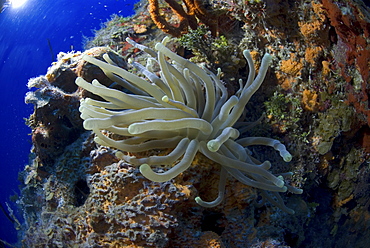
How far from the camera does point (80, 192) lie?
2.26 m

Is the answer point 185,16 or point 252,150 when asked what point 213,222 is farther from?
point 185,16

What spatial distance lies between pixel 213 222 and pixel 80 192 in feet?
4.08

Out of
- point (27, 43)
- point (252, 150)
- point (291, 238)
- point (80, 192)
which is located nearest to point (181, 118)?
point (252, 150)

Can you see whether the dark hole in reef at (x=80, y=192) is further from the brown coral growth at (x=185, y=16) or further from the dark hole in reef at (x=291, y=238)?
the brown coral growth at (x=185, y=16)

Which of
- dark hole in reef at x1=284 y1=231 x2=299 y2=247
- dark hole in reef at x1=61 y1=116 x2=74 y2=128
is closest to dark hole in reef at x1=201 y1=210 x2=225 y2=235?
dark hole in reef at x1=284 y1=231 x2=299 y2=247

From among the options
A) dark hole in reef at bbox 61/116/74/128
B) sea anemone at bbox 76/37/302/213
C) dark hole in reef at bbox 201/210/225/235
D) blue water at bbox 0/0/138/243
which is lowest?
dark hole in reef at bbox 201/210/225/235

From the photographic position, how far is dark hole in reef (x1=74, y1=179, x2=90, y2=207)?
220 centimetres

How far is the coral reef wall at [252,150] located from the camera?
1757 mm

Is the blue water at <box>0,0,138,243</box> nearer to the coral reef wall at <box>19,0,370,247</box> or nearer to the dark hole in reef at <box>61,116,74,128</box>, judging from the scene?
the coral reef wall at <box>19,0,370,247</box>

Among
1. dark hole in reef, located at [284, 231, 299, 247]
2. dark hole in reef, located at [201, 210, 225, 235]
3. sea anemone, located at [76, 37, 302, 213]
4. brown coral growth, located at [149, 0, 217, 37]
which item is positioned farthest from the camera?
brown coral growth, located at [149, 0, 217, 37]

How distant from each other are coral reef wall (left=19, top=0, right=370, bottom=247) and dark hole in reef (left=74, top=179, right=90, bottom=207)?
0.06 feet

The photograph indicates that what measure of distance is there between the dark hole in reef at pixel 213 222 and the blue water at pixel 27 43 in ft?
13.9

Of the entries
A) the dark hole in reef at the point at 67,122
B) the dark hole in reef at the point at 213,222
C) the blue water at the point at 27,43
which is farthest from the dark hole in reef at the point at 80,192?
the blue water at the point at 27,43

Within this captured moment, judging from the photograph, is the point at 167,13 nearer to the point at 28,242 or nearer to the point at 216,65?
the point at 216,65
